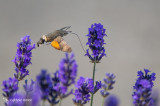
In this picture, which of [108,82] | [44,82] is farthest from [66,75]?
[108,82]

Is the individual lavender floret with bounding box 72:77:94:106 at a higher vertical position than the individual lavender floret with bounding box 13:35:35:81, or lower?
lower

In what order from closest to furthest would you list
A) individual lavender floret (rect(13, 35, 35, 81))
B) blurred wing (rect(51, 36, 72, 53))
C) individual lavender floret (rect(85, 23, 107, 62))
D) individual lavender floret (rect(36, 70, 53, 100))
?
1. individual lavender floret (rect(36, 70, 53, 100))
2. blurred wing (rect(51, 36, 72, 53))
3. individual lavender floret (rect(13, 35, 35, 81))
4. individual lavender floret (rect(85, 23, 107, 62))

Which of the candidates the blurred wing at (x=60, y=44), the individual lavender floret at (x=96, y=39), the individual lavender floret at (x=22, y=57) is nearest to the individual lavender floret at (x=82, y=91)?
the blurred wing at (x=60, y=44)

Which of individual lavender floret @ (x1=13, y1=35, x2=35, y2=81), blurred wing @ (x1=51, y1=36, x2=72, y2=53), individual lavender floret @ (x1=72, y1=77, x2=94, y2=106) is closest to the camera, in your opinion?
individual lavender floret @ (x1=72, y1=77, x2=94, y2=106)

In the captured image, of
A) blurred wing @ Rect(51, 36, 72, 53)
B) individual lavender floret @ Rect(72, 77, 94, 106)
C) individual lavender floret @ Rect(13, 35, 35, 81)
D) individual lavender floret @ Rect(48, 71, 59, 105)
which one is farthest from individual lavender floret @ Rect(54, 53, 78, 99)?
individual lavender floret @ Rect(13, 35, 35, 81)

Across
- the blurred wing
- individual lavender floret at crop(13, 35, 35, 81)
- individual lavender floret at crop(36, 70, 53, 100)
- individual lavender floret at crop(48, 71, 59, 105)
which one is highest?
the blurred wing

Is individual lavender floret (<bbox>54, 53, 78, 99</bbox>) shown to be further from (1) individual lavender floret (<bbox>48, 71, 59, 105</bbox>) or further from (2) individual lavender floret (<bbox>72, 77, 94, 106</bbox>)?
(2) individual lavender floret (<bbox>72, 77, 94, 106</bbox>)

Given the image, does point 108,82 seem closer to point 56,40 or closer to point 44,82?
point 56,40
